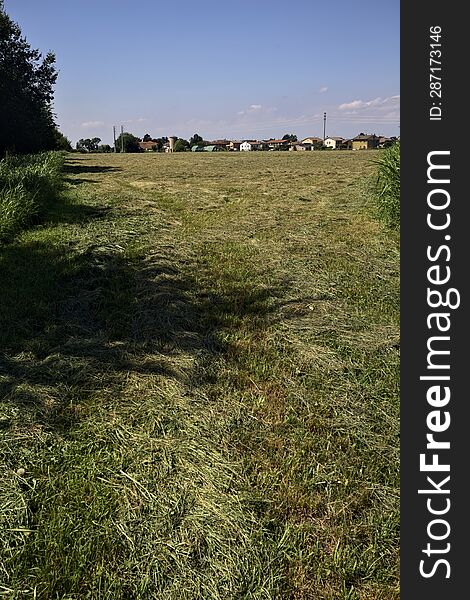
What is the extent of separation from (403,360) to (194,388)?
1713mm

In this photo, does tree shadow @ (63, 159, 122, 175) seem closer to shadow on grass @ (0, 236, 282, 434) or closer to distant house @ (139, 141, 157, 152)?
shadow on grass @ (0, 236, 282, 434)

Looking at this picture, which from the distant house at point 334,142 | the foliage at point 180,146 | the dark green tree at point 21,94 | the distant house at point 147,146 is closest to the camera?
the dark green tree at point 21,94

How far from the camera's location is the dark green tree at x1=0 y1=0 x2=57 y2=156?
70.2 feet

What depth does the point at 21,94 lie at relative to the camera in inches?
888

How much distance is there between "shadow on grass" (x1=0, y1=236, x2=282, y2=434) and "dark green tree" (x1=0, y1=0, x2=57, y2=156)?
1809cm

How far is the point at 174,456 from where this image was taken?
251 cm

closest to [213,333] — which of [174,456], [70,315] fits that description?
[70,315]

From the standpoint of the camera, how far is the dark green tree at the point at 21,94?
842 inches

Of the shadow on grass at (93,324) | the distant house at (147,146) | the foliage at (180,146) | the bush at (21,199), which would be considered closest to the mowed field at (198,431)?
the shadow on grass at (93,324)

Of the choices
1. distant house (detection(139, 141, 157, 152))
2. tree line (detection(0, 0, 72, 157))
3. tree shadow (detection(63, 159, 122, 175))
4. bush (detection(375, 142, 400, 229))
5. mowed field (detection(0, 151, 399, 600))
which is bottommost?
mowed field (detection(0, 151, 399, 600))

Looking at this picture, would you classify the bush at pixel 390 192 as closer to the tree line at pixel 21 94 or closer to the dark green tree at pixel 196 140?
the tree line at pixel 21 94

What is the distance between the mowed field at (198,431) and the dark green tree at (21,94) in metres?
18.4

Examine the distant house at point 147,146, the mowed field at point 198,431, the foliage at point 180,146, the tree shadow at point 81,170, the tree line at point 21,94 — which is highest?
the distant house at point 147,146

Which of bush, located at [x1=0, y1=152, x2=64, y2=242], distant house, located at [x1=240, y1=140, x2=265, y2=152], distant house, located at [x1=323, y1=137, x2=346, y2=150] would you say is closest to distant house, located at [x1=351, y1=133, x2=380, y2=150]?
distant house, located at [x1=323, y1=137, x2=346, y2=150]
